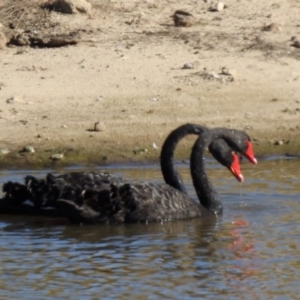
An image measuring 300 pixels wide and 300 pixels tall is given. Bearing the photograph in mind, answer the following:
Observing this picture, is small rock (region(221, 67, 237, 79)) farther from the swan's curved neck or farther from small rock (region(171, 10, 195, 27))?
the swan's curved neck

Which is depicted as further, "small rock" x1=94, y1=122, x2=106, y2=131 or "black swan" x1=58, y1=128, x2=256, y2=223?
"small rock" x1=94, y1=122, x2=106, y2=131

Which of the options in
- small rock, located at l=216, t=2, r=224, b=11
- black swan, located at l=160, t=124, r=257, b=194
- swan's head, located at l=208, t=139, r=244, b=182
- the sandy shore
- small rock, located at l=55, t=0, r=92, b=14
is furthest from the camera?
small rock, located at l=216, t=2, r=224, b=11

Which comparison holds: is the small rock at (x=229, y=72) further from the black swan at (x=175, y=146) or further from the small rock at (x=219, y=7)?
the black swan at (x=175, y=146)

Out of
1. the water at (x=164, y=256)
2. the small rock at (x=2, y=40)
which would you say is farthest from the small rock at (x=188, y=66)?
the water at (x=164, y=256)

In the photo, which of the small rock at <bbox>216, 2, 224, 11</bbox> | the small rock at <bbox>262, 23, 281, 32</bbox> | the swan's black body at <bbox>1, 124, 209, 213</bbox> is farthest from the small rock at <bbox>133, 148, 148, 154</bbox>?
the small rock at <bbox>216, 2, 224, 11</bbox>

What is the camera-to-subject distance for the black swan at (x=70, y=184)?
373 inches

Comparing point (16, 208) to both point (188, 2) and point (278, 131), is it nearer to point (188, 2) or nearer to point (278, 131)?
point (278, 131)

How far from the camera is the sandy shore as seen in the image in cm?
1345

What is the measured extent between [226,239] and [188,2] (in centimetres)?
829

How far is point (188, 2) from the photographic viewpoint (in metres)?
16.8

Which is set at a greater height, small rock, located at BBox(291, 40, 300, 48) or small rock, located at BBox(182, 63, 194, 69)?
small rock, located at BBox(291, 40, 300, 48)

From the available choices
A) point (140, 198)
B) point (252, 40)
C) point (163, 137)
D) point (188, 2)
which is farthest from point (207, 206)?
point (188, 2)

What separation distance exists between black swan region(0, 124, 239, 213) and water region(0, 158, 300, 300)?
0.72ft

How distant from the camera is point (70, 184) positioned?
9516 mm
